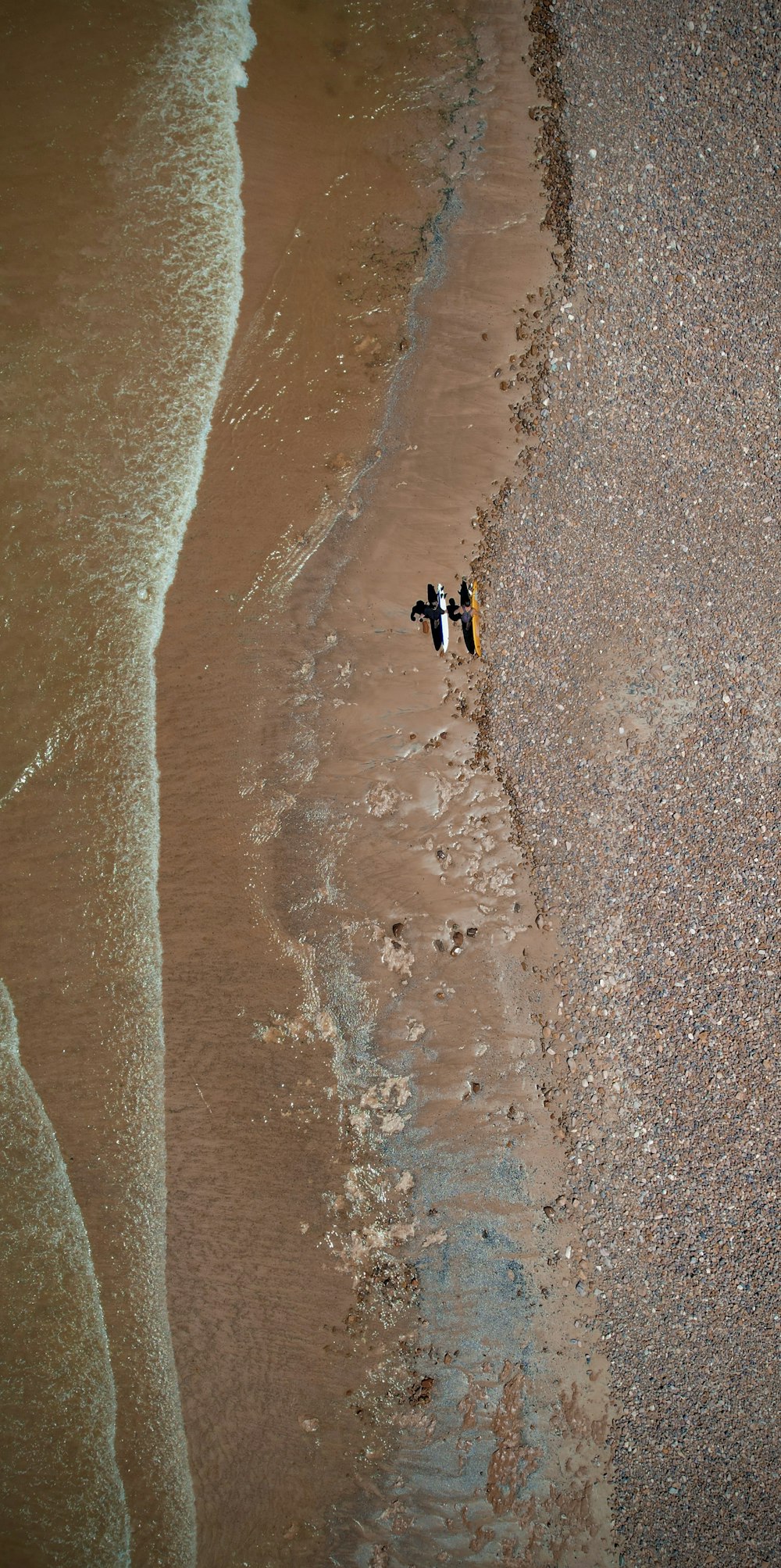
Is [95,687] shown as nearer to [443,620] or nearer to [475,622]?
[443,620]

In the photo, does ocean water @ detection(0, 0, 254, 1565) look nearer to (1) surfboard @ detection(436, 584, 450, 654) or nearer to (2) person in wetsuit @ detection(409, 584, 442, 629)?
(2) person in wetsuit @ detection(409, 584, 442, 629)

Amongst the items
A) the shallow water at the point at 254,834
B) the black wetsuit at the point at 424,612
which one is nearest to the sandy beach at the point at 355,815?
the shallow water at the point at 254,834

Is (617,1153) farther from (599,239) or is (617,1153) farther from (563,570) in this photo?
(599,239)

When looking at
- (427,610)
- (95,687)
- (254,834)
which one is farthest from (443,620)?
(95,687)

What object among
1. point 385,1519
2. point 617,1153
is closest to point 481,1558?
point 385,1519

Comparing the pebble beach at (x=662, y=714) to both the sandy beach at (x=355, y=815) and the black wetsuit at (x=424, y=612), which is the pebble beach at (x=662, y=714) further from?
the black wetsuit at (x=424, y=612)
